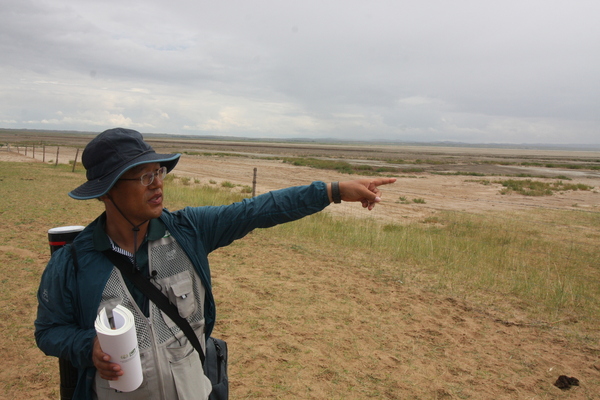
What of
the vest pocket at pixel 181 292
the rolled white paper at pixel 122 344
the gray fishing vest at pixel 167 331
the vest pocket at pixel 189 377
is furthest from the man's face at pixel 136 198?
the vest pocket at pixel 189 377

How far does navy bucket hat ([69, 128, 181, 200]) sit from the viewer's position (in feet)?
4.97

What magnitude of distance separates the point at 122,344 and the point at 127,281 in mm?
292

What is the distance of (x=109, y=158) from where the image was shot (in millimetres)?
1531

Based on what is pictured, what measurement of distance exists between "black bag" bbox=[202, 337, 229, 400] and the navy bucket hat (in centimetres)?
85

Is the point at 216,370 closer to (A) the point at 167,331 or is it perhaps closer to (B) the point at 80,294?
(A) the point at 167,331

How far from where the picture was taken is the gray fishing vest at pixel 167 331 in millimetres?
1453

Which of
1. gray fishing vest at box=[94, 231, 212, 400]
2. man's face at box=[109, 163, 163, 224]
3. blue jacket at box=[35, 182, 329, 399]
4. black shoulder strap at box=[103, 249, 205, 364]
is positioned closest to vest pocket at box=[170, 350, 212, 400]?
gray fishing vest at box=[94, 231, 212, 400]

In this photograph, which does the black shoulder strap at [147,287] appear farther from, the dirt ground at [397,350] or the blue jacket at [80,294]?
the dirt ground at [397,350]

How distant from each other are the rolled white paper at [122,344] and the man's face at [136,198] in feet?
1.33

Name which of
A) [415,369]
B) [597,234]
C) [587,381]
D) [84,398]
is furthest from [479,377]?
[597,234]

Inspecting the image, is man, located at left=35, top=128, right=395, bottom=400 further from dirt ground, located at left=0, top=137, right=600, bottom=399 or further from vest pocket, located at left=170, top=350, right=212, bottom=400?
dirt ground, located at left=0, top=137, right=600, bottom=399

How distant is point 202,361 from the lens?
1.68 metres

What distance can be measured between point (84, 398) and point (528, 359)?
12.6 feet

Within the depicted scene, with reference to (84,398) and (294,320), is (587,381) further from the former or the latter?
(84,398)
